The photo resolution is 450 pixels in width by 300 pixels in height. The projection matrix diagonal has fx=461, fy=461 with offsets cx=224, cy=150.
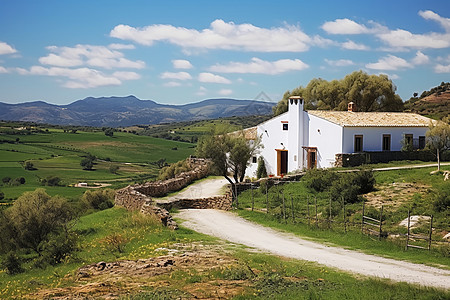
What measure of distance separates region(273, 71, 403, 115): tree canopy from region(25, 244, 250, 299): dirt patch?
Answer: 146 feet

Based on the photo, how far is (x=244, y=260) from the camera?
1350cm

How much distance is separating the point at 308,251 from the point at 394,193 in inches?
463

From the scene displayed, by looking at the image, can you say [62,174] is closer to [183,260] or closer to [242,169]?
[242,169]

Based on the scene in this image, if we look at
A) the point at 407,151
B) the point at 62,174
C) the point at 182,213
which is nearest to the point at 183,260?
the point at 182,213

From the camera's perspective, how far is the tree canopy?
5528 cm

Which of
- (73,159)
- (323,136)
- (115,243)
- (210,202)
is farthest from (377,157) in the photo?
(73,159)

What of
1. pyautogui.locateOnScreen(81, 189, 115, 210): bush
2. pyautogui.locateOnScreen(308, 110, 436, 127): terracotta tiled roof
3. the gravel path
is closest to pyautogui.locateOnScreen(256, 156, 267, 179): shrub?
the gravel path

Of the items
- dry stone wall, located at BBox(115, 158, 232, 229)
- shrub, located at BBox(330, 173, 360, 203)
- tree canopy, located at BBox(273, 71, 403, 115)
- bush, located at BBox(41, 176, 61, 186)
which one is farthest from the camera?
bush, located at BBox(41, 176, 61, 186)

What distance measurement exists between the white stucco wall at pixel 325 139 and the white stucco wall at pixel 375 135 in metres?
0.65

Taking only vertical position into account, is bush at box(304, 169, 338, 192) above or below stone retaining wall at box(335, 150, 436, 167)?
below

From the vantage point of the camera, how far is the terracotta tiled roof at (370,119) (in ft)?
122

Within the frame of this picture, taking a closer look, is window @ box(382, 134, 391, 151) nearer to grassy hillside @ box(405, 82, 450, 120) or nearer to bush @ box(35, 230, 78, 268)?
bush @ box(35, 230, 78, 268)

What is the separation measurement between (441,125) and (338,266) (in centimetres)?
2245

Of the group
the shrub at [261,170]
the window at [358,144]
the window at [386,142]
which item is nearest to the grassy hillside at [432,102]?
the window at [386,142]
